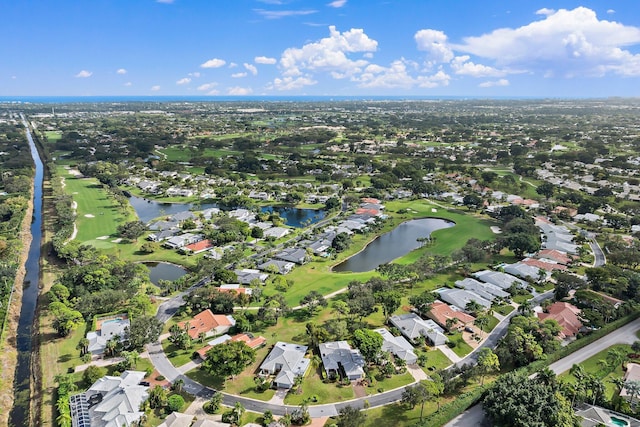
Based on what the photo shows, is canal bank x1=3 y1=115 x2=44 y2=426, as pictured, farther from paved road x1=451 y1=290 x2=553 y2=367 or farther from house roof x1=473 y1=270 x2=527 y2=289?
house roof x1=473 y1=270 x2=527 y2=289

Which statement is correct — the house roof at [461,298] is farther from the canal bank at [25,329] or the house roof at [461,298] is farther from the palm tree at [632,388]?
the canal bank at [25,329]

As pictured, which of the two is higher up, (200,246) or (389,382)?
(200,246)

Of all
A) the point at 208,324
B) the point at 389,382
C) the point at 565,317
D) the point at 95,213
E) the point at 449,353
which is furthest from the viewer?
the point at 95,213

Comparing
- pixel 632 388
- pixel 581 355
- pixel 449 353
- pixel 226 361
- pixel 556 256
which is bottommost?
pixel 449 353

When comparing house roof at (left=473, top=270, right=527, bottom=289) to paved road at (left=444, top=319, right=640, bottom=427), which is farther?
house roof at (left=473, top=270, right=527, bottom=289)

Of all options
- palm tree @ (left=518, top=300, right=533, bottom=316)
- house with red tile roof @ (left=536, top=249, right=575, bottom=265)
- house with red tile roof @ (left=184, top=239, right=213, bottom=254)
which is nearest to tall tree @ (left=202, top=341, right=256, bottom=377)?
palm tree @ (left=518, top=300, right=533, bottom=316)

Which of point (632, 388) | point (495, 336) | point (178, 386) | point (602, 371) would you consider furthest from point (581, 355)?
point (178, 386)

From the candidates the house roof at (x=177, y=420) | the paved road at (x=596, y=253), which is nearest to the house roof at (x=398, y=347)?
the house roof at (x=177, y=420)

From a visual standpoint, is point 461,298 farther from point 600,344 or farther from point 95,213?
point 95,213
